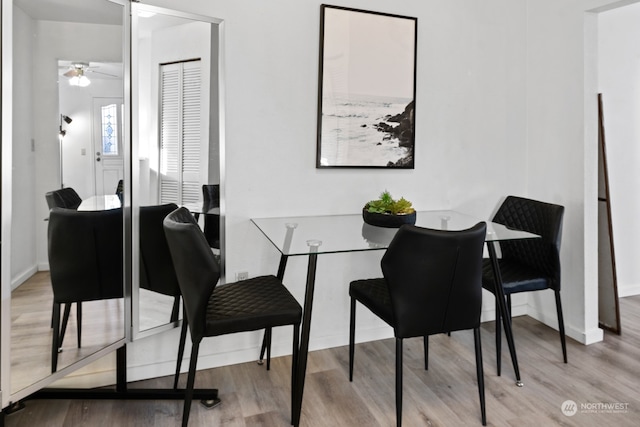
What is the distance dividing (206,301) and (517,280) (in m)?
1.69

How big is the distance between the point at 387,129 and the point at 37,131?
6.06ft

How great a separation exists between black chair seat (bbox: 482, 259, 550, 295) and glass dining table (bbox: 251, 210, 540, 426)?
0.15 m

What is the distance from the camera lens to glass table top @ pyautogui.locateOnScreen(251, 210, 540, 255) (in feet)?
5.95

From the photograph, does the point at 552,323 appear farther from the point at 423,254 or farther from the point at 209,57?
the point at 209,57

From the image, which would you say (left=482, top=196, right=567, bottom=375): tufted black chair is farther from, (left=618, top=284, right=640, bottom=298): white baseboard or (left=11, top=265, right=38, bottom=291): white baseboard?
(left=11, top=265, right=38, bottom=291): white baseboard

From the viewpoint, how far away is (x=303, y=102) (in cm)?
251

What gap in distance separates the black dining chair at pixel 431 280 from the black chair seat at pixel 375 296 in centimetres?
1

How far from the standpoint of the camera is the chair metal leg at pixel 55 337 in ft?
5.69

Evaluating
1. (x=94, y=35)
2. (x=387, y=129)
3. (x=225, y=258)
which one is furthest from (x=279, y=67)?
(x=225, y=258)

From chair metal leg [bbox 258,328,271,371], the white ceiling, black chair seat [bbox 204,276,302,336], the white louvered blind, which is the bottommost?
chair metal leg [bbox 258,328,271,371]

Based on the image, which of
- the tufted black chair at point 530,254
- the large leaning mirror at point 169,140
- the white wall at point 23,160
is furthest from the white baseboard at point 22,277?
the tufted black chair at point 530,254

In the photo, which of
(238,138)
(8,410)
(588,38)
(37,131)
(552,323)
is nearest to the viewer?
(37,131)

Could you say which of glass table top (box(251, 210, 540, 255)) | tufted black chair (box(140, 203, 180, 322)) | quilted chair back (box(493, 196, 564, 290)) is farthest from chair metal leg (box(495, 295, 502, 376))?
tufted black chair (box(140, 203, 180, 322))

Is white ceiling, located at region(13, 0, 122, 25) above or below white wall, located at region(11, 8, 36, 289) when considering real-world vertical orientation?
above
